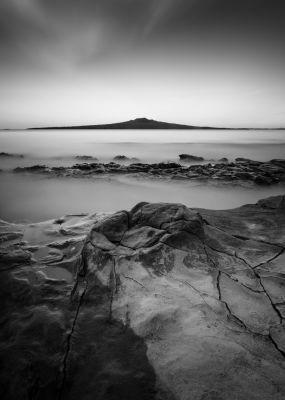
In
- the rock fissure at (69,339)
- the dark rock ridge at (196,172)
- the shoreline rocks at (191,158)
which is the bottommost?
the shoreline rocks at (191,158)

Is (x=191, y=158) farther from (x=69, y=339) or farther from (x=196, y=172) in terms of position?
(x=69, y=339)

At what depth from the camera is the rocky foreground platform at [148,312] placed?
4.72ft

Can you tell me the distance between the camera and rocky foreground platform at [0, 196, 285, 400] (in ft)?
4.72

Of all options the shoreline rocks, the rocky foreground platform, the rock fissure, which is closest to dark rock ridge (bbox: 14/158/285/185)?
the shoreline rocks

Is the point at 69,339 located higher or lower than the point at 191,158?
higher

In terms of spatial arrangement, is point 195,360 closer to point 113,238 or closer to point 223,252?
point 223,252

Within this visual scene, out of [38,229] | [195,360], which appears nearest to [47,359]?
[195,360]

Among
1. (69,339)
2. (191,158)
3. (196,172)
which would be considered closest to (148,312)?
(69,339)

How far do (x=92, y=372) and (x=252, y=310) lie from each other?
1226mm

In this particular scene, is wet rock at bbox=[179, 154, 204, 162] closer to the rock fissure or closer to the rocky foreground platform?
the rocky foreground platform

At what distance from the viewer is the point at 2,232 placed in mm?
3605

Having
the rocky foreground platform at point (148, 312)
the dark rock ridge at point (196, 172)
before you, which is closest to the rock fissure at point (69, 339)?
the rocky foreground platform at point (148, 312)

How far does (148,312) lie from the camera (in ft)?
Answer: 6.16

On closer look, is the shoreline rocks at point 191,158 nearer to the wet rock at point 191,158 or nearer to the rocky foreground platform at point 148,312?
the wet rock at point 191,158
